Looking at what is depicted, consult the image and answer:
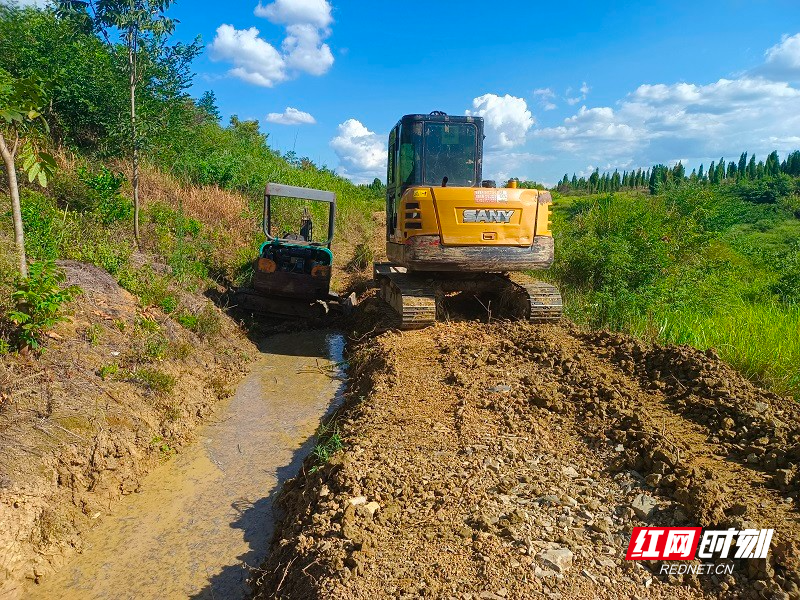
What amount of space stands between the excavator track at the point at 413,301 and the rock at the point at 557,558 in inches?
167

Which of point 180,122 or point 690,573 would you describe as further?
point 180,122

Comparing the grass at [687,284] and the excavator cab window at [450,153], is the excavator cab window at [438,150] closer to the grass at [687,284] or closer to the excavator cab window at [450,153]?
the excavator cab window at [450,153]

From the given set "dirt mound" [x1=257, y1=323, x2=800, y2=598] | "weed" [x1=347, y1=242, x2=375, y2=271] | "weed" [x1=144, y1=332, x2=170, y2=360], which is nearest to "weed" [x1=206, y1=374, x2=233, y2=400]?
"weed" [x1=144, y1=332, x2=170, y2=360]

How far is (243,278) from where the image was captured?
10.7 metres

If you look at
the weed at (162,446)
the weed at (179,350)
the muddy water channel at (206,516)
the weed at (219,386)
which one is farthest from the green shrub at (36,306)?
the weed at (219,386)

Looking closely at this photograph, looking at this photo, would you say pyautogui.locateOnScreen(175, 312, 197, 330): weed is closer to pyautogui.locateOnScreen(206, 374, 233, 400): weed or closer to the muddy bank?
the muddy bank

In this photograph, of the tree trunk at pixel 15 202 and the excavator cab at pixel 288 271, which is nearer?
the tree trunk at pixel 15 202

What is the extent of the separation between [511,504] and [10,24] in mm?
14685

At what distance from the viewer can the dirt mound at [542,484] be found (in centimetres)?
272

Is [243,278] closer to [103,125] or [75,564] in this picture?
[103,125]

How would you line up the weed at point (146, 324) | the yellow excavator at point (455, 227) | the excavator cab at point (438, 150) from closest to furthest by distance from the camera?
the weed at point (146, 324), the yellow excavator at point (455, 227), the excavator cab at point (438, 150)

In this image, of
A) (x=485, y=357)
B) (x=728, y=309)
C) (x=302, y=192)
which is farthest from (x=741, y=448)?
(x=302, y=192)

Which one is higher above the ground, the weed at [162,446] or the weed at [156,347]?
the weed at [156,347]

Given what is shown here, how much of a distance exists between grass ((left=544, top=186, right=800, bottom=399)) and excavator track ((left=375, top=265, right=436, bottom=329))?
230 cm
